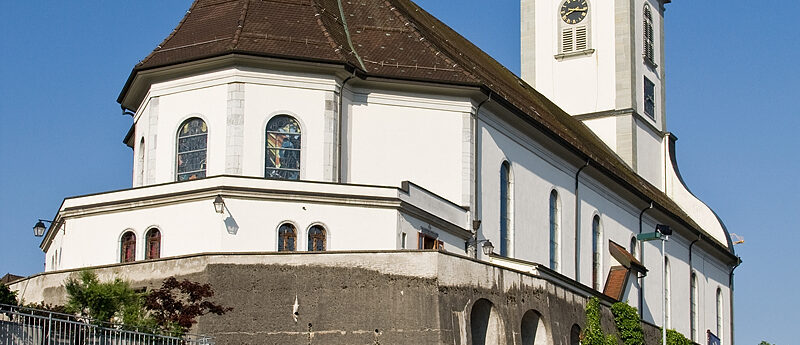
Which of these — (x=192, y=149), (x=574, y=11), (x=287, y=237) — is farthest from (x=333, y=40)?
(x=574, y=11)

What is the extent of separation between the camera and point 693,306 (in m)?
67.8

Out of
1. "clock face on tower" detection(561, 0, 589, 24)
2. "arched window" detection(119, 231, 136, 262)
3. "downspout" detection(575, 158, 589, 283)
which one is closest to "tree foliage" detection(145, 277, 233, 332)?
"arched window" detection(119, 231, 136, 262)

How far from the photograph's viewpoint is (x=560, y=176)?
52.0 metres

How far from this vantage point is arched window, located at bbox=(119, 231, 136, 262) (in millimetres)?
40344

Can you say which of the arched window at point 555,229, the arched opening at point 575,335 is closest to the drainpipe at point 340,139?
the arched opening at point 575,335

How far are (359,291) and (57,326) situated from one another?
26.9 feet

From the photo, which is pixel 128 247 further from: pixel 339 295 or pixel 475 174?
pixel 475 174

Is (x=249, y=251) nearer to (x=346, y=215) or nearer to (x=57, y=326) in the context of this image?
(x=346, y=215)

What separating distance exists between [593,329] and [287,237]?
35.0 ft

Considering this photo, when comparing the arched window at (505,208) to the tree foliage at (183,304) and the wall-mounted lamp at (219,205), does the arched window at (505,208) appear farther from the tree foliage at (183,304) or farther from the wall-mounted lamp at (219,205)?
the tree foliage at (183,304)

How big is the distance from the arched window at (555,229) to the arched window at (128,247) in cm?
1649

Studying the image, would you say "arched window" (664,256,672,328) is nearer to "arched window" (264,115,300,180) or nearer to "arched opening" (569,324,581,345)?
"arched opening" (569,324,581,345)

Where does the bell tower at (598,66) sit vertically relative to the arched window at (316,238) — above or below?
above

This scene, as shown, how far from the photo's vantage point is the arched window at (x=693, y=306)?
67.1m
